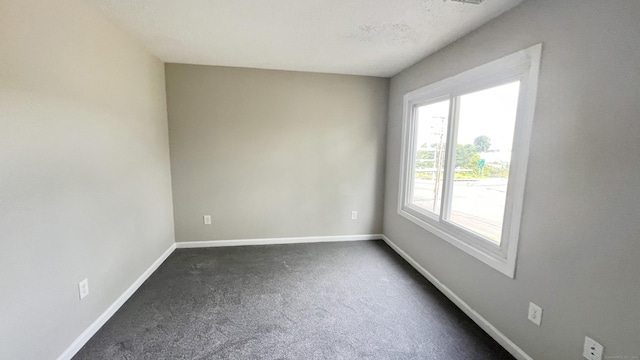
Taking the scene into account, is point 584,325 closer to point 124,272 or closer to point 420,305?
point 420,305

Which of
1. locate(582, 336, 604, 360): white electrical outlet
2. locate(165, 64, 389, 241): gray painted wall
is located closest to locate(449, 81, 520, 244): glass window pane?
locate(582, 336, 604, 360): white electrical outlet

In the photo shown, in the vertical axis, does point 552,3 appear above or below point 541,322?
above

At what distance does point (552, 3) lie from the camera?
1.44 m

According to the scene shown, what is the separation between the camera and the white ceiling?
1.74 metres

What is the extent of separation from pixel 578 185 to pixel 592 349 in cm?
83

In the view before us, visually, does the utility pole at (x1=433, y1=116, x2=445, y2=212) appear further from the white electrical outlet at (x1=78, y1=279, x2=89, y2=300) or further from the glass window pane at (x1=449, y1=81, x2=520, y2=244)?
the white electrical outlet at (x1=78, y1=279, x2=89, y2=300)

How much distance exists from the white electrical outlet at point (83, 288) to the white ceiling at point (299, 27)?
6.29 ft

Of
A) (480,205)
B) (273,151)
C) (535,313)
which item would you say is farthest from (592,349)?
(273,151)

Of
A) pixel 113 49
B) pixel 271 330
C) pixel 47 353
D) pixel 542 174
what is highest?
pixel 113 49

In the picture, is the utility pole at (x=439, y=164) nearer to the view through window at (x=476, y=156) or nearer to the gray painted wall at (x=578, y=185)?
the view through window at (x=476, y=156)

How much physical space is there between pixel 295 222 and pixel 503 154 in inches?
99.8

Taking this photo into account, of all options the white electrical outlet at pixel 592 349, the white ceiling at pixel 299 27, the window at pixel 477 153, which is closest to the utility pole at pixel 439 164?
the window at pixel 477 153

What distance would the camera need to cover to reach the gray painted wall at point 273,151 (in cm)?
318

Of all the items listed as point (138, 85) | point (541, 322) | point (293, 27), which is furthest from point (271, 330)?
point (138, 85)
